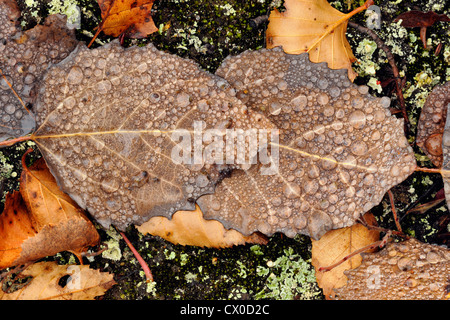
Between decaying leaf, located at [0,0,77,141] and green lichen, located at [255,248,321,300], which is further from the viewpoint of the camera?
green lichen, located at [255,248,321,300]

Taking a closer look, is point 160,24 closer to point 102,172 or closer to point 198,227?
point 102,172

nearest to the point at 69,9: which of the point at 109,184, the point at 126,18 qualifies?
the point at 126,18

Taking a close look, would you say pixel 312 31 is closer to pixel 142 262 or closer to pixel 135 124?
pixel 135 124

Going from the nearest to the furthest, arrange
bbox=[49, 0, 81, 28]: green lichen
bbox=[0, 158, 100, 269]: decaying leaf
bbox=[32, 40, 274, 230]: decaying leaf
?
bbox=[32, 40, 274, 230]: decaying leaf
bbox=[0, 158, 100, 269]: decaying leaf
bbox=[49, 0, 81, 28]: green lichen

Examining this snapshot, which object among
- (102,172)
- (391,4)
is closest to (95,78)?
(102,172)

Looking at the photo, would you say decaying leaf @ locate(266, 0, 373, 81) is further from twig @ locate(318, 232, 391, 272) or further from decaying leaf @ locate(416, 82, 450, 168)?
twig @ locate(318, 232, 391, 272)

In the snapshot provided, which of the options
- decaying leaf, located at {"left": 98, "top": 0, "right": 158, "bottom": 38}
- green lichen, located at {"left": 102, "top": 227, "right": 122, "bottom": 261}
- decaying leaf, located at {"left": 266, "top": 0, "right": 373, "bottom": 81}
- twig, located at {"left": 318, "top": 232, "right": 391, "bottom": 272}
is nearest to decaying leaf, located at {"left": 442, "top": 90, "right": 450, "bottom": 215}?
twig, located at {"left": 318, "top": 232, "right": 391, "bottom": 272}
